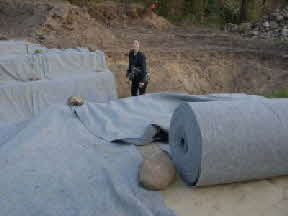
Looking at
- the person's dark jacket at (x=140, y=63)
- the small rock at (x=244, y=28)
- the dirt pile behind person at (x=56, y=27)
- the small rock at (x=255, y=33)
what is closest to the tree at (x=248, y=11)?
the small rock at (x=244, y=28)

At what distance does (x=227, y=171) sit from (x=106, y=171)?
1.16 meters

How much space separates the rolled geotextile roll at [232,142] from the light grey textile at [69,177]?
20.3 inches

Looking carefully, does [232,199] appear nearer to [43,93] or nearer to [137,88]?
[137,88]

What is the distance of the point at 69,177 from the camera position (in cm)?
281

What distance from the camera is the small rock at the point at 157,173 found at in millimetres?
2664

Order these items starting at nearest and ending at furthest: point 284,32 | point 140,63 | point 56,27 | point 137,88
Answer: point 140,63, point 137,88, point 56,27, point 284,32

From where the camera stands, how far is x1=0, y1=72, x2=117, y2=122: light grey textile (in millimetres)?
6723

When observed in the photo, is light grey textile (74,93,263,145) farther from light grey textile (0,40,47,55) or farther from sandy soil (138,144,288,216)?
light grey textile (0,40,47,55)

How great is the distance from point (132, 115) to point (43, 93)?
370 centimetres

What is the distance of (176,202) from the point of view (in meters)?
2.61

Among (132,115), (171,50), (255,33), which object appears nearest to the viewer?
(132,115)

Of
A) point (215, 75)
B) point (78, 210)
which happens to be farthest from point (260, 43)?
point (78, 210)

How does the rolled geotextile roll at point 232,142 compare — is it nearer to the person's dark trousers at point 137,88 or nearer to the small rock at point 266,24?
the person's dark trousers at point 137,88

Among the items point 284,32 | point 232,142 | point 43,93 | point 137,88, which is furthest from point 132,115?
point 284,32
